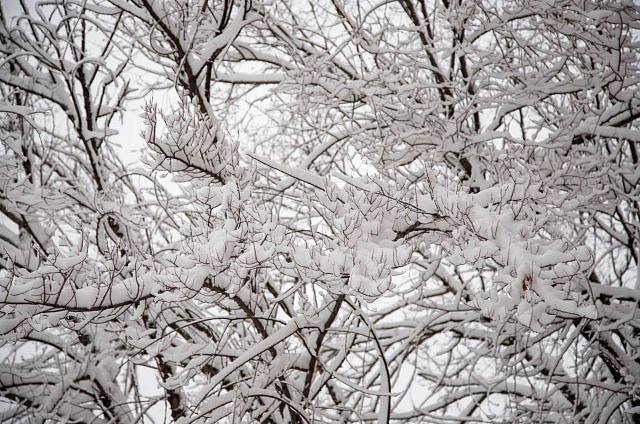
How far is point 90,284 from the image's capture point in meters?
2.12

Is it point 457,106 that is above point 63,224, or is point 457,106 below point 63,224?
below

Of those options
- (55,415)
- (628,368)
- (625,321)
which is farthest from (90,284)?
(628,368)

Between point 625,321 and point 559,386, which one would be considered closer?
point 625,321

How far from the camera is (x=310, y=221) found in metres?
2.10

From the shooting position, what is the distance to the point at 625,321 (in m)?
3.39

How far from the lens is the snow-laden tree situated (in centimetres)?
197

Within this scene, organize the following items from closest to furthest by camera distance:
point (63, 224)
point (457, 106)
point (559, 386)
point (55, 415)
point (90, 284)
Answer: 1. point (90, 284)
2. point (55, 415)
3. point (457, 106)
4. point (559, 386)
5. point (63, 224)

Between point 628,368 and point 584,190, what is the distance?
1.46 m

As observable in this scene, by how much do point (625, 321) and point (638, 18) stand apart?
210 cm

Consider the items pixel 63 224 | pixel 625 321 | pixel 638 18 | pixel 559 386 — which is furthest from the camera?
pixel 63 224

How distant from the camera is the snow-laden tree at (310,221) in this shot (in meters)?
1.97

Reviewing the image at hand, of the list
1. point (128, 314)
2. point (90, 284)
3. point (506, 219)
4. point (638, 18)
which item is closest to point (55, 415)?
point (128, 314)

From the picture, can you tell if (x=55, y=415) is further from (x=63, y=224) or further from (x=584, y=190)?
(x=584, y=190)

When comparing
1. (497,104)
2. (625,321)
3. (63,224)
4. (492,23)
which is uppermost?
(63,224)
